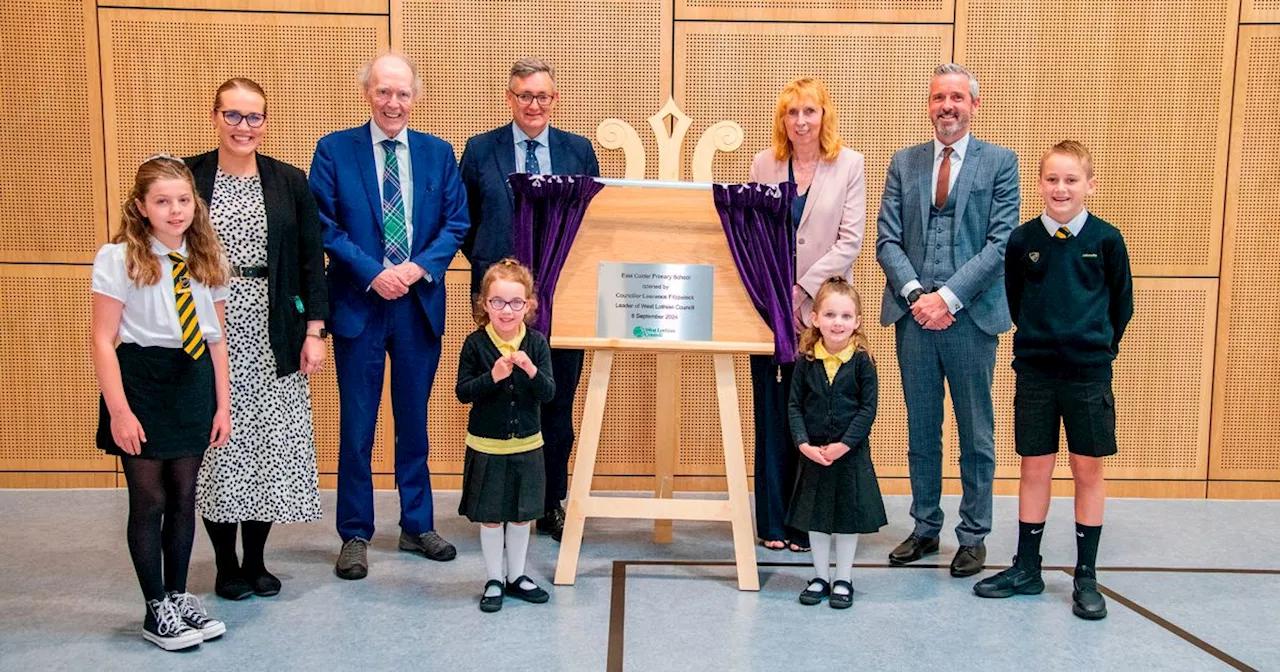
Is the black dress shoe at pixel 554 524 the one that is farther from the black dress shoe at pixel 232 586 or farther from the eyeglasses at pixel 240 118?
the eyeglasses at pixel 240 118

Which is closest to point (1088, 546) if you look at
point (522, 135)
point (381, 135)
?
point (522, 135)

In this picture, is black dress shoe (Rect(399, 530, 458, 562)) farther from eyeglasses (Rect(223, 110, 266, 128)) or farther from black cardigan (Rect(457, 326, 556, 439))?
eyeglasses (Rect(223, 110, 266, 128))

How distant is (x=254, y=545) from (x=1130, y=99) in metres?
4.49

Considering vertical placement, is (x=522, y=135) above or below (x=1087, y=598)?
above

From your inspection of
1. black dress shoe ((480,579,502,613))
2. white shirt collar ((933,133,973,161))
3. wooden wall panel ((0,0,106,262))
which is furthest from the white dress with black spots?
white shirt collar ((933,133,973,161))

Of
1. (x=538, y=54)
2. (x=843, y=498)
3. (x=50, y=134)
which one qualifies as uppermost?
(x=538, y=54)

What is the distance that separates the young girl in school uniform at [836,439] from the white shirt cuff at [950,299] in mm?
494

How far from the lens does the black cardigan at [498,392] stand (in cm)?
294

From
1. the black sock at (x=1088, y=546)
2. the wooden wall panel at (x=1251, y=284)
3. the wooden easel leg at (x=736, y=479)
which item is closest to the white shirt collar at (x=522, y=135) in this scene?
the wooden easel leg at (x=736, y=479)

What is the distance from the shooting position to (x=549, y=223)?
327 centimetres

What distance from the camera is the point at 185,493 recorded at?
8.91ft

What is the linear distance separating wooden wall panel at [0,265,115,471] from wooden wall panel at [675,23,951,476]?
3203 mm

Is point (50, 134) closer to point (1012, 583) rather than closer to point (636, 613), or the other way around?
point (636, 613)

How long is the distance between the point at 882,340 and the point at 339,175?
2.81m
